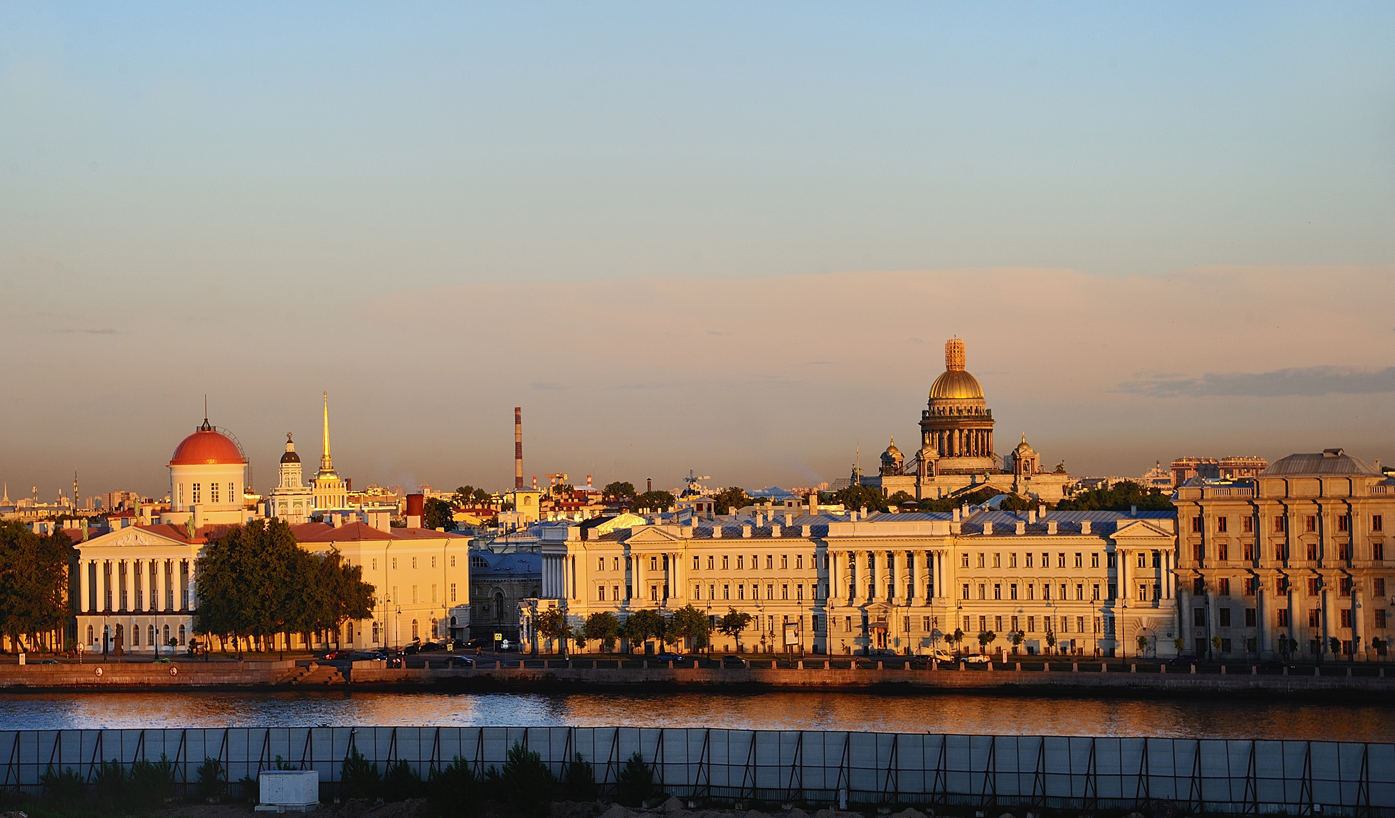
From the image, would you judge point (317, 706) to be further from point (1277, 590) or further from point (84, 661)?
point (1277, 590)

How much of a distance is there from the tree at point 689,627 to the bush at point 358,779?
121 feet

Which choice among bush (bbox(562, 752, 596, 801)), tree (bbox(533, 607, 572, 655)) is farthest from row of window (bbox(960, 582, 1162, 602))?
bush (bbox(562, 752, 596, 801))

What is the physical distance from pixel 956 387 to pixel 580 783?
124 metres

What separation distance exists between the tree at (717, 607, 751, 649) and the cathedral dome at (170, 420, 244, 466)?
2954 centimetres

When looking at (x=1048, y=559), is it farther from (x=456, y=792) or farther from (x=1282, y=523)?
(x=456, y=792)

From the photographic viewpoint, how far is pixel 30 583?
305 feet

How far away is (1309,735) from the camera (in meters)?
57.6

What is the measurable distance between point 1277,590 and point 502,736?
38247mm

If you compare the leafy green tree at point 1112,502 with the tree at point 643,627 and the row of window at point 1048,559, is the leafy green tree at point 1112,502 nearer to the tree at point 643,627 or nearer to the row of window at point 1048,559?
the row of window at point 1048,559

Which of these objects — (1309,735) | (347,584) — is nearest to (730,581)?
(347,584)

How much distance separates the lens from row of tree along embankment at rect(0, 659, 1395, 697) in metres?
67.8

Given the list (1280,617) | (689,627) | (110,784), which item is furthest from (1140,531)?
(110,784)

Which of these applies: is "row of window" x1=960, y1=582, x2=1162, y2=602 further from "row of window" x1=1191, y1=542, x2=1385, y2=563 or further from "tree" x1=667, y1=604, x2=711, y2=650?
"tree" x1=667, y1=604, x2=711, y2=650

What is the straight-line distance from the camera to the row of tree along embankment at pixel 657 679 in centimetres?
6775
